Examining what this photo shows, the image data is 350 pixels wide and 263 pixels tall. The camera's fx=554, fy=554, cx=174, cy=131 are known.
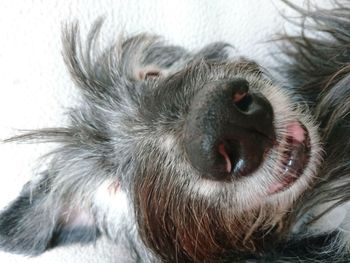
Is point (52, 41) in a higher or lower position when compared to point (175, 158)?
higher

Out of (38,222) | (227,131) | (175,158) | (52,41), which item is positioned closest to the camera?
(227,131)

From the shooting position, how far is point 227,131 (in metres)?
1.74

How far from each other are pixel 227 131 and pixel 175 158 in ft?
0.83

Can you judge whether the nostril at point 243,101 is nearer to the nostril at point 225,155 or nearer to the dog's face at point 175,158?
the dog's face at point 175,158

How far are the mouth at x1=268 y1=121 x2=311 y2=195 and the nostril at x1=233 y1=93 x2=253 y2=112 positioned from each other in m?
0.18

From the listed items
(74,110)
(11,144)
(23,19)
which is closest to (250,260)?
(74,110)

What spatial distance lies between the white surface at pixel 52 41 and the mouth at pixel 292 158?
113 centimetres

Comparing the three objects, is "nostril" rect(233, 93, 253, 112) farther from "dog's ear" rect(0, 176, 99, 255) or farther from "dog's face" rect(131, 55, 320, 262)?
"dog's ear" rect(0, 176, 99, 255)

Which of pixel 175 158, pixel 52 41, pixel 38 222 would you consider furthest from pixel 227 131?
pixel 52 41

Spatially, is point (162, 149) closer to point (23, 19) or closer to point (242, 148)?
point (242, 148)

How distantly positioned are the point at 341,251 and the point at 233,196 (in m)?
0.66

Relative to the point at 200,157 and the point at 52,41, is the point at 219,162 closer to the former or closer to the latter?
the point at 200,157

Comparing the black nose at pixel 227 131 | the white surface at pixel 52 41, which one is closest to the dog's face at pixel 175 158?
the black nose at pixel 227 131

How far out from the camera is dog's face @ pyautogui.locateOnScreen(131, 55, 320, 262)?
69.7 inches
